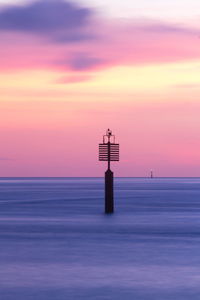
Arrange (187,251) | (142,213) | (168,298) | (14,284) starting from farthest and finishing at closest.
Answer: (142,213), (187,251), (14,284), (168,298)

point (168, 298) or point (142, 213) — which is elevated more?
point (142, 213)

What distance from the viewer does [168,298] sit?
1711 centimetres

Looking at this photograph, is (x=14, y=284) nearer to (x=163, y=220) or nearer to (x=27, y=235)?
(x=27, y=235)

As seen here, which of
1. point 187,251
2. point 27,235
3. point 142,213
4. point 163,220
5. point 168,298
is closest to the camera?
point 168,298

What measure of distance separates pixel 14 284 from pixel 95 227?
58.0 feet

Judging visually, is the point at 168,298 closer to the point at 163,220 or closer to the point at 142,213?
the point at 163,220

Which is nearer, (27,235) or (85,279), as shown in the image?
(85,279)

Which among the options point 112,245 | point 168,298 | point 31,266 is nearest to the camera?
point 168,298

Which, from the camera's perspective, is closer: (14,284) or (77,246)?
(14,284)

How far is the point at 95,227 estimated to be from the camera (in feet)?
119

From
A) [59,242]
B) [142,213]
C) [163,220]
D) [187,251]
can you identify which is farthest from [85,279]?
[142,213]

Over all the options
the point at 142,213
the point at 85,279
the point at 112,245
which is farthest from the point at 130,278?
the point at 142,213

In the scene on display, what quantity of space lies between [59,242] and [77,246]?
1597 millimetres

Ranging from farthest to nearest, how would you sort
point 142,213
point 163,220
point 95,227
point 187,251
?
point 142,213
point 163,220
point 95,227
point 187,251
